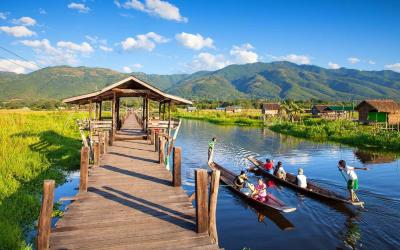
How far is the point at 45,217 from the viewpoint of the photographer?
6.06 metres

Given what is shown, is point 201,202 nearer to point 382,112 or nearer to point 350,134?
point 350,134

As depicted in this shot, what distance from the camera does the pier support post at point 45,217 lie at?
19.3ft

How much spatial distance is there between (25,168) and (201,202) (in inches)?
489

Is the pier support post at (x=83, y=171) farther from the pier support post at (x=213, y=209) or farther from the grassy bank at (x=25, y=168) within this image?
the pier support post at (x=213, y=209)

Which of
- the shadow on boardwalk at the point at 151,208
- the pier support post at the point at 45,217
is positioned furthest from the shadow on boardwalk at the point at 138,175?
the pier support post at the point at 45,217

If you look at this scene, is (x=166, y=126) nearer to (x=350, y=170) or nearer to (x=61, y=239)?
(x=350, y=170)

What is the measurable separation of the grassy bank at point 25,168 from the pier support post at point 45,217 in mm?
2905

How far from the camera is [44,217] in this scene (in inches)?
238

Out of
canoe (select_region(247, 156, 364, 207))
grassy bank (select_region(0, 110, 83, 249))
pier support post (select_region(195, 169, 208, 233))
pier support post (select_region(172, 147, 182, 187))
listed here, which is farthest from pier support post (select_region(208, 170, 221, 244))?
canoe (select_region(247, 156, 364, 207))

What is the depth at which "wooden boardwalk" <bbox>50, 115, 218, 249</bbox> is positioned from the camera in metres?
6.19

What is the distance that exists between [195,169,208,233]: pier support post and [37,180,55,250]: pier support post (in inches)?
115

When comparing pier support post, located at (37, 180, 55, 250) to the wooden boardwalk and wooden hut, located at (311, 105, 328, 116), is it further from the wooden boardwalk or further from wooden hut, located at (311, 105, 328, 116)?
wooden hut, located at (311, 105, 328, 116)

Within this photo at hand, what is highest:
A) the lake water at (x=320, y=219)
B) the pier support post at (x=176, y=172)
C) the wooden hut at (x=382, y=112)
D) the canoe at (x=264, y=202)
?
the wooden hut at (x=382, y=112)

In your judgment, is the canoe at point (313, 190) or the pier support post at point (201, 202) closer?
the pier support post at point (201, 202)
